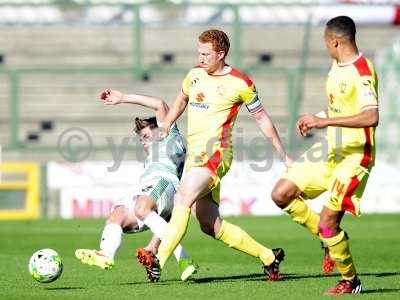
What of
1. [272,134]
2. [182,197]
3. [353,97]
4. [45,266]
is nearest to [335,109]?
[353,97]

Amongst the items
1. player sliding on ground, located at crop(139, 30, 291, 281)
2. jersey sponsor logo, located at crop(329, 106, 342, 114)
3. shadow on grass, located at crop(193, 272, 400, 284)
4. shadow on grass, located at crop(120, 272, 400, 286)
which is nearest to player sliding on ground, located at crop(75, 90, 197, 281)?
shadow on grass, located at crop(120, 272, 400, 286)

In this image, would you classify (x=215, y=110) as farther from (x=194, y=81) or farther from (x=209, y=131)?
(x=194, y=81)

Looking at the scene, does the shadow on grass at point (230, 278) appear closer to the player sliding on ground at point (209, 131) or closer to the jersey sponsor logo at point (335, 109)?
the player sliding on ground at point (209, 131)

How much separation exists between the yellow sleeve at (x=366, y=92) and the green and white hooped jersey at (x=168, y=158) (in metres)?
2.24

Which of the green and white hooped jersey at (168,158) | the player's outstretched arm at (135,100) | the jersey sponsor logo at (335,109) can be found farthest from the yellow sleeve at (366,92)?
the green and white hooped jersey at (168,158)

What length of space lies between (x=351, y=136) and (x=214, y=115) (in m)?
1.18

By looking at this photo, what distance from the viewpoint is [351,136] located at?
30.0ft

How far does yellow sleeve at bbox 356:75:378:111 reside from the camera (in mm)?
8695

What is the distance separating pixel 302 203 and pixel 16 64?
15815mm

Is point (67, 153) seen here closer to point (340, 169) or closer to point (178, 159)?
point (178, 159)

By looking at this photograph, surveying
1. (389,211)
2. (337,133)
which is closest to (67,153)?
(389,211)

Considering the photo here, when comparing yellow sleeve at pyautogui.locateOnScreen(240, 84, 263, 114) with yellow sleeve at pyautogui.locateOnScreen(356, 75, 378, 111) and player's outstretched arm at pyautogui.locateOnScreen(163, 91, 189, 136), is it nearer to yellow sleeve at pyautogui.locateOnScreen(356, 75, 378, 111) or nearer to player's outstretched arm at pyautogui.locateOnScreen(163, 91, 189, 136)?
player's outstretched arm at pyautogui.locateOnScreen(163, 91, 189, 136)

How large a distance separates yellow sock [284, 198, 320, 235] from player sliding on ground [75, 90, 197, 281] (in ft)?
3.29

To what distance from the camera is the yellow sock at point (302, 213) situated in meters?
9.99
